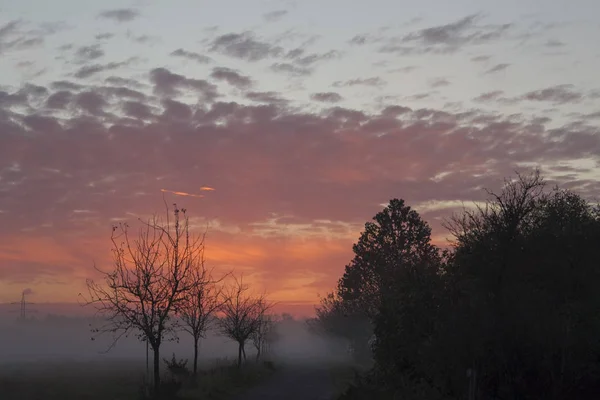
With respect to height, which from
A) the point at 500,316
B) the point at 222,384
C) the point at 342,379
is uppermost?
the point at 500,316

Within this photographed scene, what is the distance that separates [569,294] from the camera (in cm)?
2114

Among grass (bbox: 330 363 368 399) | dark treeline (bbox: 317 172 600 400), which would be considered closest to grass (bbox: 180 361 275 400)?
grass (bbox: 330 363 368 399)

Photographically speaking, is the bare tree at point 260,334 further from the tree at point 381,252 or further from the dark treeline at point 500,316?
the dark treeline at point 500,316

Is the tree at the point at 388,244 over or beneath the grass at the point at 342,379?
over

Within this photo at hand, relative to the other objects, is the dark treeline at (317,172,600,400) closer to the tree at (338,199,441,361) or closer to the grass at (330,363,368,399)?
the grass at (330,363,368,399)

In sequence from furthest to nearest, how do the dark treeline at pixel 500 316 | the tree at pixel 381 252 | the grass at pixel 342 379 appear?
the tree at pixel 381 252 < the grass at pixel 342 379 < the dark treeline at pixel 500 316

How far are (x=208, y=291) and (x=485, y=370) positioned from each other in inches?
1116

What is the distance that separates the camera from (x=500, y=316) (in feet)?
61.6

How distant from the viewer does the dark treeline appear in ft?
61.1

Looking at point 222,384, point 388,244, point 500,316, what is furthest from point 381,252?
point 500,316

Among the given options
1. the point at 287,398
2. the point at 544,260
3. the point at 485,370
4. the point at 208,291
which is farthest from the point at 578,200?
the point at 208,291

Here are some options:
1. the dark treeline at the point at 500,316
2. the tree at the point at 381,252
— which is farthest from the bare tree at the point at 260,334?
the dark treeline at the point at 500,316

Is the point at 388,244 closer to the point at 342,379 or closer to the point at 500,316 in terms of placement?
the point at 342,379

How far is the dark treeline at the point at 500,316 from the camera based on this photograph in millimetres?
18625
